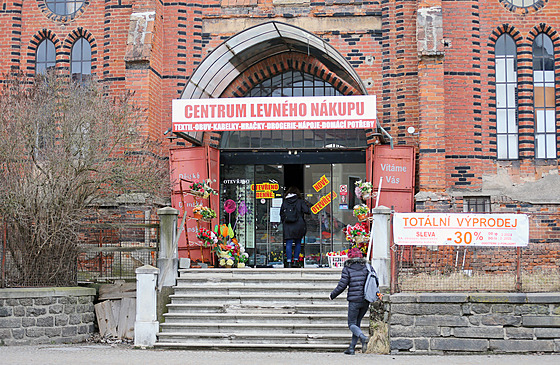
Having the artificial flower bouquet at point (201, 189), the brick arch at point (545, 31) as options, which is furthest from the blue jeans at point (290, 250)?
the brick arch at point (545, 31)

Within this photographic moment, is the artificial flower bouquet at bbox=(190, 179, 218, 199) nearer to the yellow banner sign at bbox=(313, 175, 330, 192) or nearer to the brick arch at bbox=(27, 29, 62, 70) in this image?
the yellow banner sign at bbox=(313, 175, 330, 192)

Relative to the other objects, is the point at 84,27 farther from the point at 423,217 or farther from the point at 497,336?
the point at 497,336

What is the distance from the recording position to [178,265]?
13258 millimetres

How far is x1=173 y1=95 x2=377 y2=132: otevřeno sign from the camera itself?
45.8 ft

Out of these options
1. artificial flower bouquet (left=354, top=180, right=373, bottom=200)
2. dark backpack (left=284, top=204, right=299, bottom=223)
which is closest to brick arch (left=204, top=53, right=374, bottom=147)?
artificial flower bouquet (left=354, top=180, right=373, bottom=200)

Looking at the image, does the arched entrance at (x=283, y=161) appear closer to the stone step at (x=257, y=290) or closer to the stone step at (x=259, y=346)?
the stone step at (x=257, y=290)

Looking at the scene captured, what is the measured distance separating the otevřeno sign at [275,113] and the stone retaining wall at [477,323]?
4342 millimetres

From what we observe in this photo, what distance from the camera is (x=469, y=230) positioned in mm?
11234

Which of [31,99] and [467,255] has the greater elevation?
[31,99]

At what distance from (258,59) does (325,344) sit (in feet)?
25.6

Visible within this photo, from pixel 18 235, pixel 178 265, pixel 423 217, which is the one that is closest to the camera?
pixel 423 217

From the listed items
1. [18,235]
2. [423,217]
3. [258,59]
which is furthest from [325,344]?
[258,59]

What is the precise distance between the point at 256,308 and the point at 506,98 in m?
7.99

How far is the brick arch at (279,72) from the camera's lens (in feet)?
53.9
